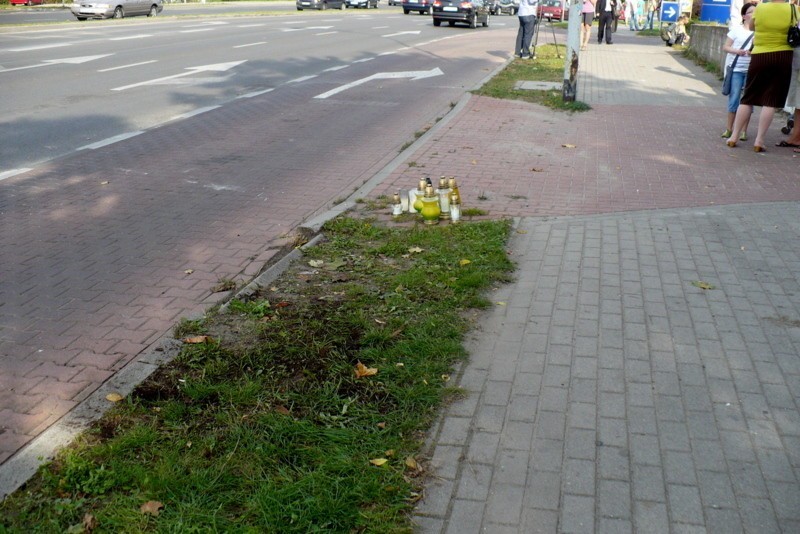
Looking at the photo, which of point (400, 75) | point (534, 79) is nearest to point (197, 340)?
point (534, 79)

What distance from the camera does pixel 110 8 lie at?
3562 centimetres

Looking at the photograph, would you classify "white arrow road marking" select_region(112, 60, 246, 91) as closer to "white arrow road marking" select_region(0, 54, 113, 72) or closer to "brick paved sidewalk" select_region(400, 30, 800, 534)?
"white arrow road marking" select_region(0, 54, 113, 72)

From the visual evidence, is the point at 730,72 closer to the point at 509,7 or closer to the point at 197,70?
the point at 197,70

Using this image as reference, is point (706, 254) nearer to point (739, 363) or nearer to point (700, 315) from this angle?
point (700, 315)

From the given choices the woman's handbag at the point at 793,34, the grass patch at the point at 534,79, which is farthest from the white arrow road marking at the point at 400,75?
the woman's handbag at the point at 793,34

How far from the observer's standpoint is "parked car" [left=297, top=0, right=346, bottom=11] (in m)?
46.4

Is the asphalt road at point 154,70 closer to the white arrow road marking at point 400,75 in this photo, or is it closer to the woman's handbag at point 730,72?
the white arrow road marking at point 400,75

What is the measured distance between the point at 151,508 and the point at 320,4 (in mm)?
47587

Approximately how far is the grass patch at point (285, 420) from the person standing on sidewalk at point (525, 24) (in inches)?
604

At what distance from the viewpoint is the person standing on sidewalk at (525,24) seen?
777 inches

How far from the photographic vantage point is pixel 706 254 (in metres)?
6.47

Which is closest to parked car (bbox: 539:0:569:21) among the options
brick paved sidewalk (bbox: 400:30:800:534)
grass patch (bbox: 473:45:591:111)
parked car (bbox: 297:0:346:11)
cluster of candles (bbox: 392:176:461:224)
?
parked car (bbox: 297:0:346:11)

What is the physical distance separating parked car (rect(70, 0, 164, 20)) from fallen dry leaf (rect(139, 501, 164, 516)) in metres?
36.0

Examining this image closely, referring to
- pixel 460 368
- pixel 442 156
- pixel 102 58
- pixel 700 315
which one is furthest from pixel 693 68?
pixel 460 368
